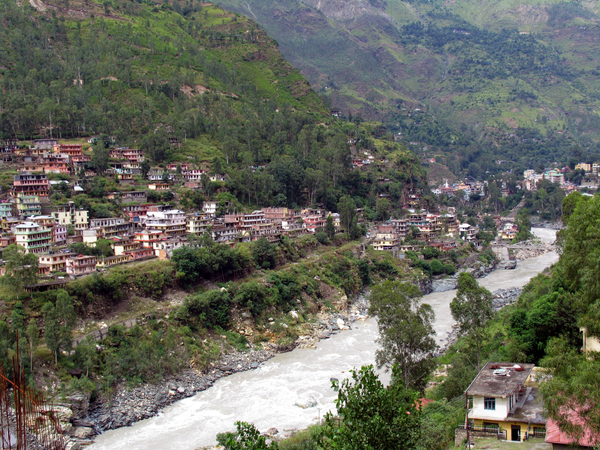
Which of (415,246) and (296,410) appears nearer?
(296,410)

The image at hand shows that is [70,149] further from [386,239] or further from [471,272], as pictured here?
[471,272]

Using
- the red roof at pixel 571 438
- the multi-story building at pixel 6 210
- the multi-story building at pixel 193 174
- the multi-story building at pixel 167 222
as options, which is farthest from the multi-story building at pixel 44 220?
the red roof at pixel 571 438

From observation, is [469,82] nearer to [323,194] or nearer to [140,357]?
[323,194]

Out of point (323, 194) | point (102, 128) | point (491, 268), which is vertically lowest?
point (491, 268)

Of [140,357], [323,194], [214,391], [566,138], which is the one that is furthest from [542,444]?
[566,138]

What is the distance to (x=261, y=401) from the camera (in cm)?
2611

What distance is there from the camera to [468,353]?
23.6 meters

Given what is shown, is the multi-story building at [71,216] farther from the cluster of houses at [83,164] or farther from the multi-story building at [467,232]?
the multi-story building at [467,232]

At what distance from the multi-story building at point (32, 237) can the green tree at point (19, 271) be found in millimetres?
6284

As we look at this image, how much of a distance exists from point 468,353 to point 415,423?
14.7 m

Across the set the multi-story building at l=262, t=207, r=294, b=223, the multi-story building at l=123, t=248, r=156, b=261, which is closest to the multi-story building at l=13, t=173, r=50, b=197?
the multi-story building at l=123, t=248, r=156, b=261

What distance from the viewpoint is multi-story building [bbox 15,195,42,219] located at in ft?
129

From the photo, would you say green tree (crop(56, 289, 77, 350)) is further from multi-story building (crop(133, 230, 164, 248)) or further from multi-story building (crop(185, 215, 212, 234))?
multi-story building (crop(185, 215, 212, 234))

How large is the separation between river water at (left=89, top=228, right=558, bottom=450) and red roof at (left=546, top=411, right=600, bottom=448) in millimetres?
13396
